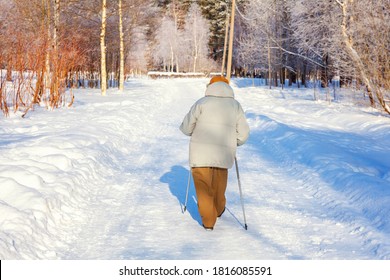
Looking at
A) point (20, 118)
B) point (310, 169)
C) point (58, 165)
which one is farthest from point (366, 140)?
point (20, 118)

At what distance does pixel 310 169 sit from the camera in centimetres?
841

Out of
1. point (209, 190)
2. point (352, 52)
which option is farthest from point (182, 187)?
point (352, 52)

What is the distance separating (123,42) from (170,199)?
26452 millimetres

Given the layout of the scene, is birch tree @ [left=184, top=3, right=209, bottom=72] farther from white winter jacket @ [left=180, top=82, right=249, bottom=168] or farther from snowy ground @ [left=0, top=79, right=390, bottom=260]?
white winter jacket @ [left=180, top=82, right=249, bottom=168]

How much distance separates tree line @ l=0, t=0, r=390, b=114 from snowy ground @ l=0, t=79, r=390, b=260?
373 cm

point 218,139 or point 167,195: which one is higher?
point 218,139

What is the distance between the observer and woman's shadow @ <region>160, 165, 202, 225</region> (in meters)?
6.12

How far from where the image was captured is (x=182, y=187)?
289 inches

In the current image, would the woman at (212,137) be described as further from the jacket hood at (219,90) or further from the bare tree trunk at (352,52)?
the bare tree trunk at (352,52)

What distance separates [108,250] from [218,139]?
6.36 feet

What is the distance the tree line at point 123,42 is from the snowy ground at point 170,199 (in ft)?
12.2

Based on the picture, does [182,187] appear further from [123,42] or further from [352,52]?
[123,42]

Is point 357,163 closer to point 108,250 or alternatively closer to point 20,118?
point 108,250
